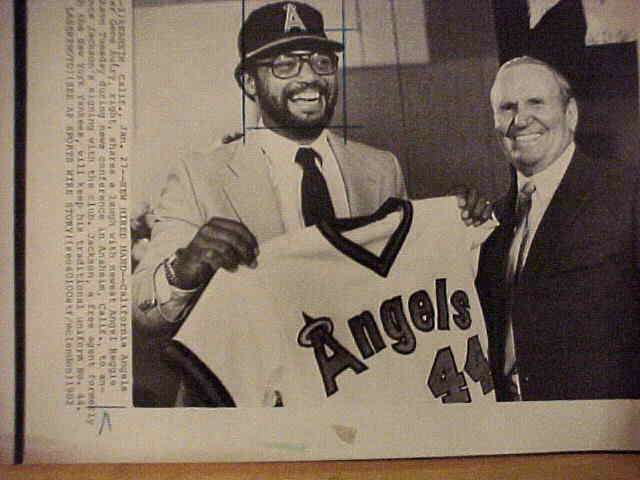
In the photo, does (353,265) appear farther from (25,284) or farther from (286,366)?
(25,284)

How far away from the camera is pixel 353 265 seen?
60cm

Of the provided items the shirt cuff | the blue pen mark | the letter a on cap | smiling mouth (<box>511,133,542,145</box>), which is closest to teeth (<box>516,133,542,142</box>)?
smiling mouth (<box>511,133,542,145</box>)

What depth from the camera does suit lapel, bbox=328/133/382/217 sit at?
60 cm

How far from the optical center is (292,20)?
602 millimetres

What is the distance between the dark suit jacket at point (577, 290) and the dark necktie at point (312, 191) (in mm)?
155

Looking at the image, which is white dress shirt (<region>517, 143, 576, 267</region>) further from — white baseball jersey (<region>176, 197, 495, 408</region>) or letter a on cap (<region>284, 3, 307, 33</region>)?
letter a on cap (<region>284, 3, 307, 33</region>)

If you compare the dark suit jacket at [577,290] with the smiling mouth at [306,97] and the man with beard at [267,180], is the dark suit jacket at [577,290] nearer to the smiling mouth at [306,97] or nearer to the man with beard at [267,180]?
the man with beard at [267,180]

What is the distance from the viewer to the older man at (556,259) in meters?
0.59

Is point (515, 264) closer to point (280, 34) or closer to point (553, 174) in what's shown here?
point (553, 174)

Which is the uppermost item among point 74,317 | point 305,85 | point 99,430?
point 305,85

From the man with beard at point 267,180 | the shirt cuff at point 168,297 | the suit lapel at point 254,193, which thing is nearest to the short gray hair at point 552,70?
the man with beard at point 267,180

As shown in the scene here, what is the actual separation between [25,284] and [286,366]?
25cm

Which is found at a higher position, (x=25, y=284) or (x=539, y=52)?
(x=539, y=52)

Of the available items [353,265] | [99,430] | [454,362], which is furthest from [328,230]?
[99,430]
